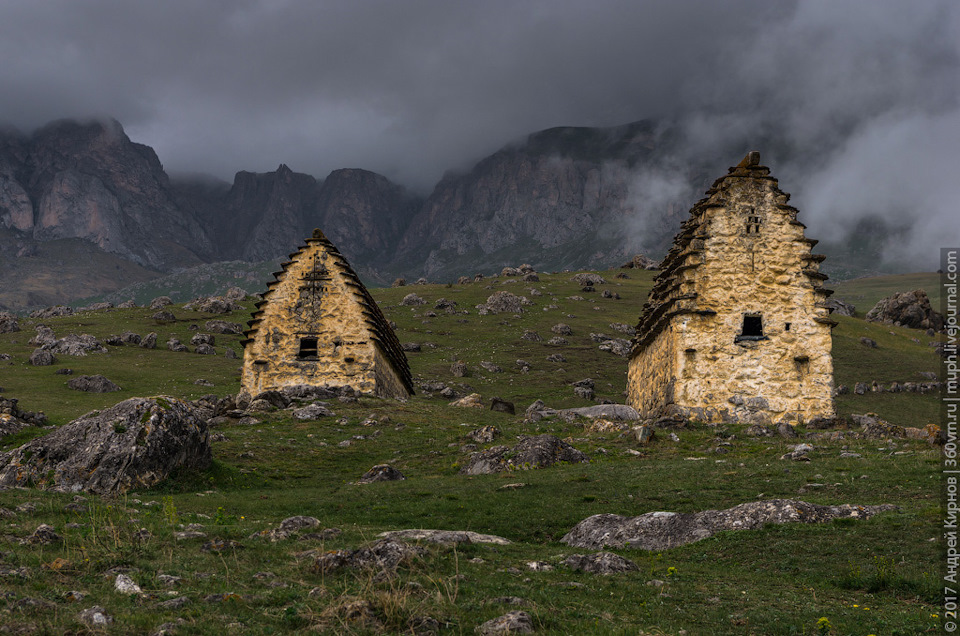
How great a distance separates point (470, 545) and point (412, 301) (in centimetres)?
10332

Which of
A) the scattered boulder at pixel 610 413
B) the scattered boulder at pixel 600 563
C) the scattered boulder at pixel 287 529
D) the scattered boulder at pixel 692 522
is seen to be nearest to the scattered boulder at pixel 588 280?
the scattered boulder at pixel 610 413

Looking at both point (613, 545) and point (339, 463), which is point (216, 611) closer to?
point (613, 545)

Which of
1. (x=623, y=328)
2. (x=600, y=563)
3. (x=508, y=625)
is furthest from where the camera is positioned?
(x=623, y=328)

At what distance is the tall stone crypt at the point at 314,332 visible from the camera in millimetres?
46094

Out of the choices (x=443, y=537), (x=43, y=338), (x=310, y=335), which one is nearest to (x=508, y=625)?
(x=443, y=537)

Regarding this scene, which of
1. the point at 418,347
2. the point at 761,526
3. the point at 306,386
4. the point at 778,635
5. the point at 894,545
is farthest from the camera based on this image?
the point at 418,347

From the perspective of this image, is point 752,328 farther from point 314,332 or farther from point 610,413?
point 314,332

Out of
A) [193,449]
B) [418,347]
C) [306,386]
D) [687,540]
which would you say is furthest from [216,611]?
[418,347]

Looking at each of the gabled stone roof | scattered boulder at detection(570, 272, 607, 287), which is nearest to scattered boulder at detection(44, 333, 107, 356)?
the gabled stone roof

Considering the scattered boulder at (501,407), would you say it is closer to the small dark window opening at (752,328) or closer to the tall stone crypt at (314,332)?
the tall stone crypt at (314,332)

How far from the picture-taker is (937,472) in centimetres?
1838

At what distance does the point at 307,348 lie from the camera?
4700 centimetres

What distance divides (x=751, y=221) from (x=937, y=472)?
63.6 feet

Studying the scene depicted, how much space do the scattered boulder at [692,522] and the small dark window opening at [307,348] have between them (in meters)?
33.0
